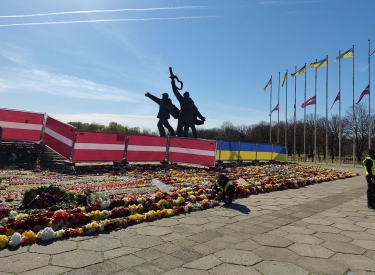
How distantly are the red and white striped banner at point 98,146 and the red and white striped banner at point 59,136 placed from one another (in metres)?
0.34

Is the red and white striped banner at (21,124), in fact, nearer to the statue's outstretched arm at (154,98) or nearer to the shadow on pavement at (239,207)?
the statue's outstretched arm at (154,98)

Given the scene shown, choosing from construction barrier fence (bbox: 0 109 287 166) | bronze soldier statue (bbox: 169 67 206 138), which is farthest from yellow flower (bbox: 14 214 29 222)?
bronze soldier statue (bbox: 169 67 206 138)

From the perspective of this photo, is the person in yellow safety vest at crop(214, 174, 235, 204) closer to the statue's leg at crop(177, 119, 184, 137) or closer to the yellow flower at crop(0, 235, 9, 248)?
the yellow flower at crop(0, 235, 9, 248)

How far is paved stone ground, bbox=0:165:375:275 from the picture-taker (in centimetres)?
320

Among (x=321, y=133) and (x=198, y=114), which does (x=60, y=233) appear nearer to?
(x=198, y=114)

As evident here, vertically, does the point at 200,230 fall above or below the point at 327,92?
below

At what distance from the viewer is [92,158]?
1230 cm

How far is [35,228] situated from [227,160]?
14643 mm

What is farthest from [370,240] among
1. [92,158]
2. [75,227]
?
[92,158]

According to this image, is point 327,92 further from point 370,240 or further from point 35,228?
point 35,228

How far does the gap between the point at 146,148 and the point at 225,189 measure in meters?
7.82

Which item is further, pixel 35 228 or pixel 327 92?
pixel 327 92

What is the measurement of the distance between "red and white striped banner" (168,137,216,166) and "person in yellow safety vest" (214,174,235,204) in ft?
24.0

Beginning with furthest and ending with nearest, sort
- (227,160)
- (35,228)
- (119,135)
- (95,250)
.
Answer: (227,160)
(119,135)
(35,228)
(95,250)
